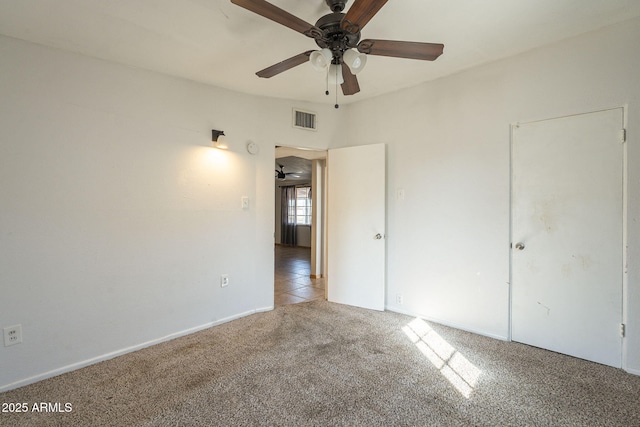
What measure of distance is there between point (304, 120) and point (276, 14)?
2147 mm

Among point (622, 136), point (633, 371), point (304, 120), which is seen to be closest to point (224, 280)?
point (304, 120)

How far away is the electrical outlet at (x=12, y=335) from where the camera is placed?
200 centimetres

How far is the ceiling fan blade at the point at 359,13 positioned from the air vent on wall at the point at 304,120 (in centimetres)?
198

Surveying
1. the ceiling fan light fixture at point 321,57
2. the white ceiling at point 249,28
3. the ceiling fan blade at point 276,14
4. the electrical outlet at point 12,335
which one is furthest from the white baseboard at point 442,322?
the electrical outlet at point 12,335

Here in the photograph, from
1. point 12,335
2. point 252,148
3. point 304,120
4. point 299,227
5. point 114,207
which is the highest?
point 304,120

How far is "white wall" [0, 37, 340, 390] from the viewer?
2.06 m

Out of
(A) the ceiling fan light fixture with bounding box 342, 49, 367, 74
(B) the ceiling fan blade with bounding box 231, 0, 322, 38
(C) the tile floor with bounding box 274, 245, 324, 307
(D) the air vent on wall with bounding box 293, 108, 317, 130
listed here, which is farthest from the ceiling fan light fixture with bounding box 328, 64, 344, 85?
(C) the tile floor with bounding box 274, 245, 324, 307

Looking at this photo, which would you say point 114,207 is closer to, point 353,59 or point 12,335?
point 12,335

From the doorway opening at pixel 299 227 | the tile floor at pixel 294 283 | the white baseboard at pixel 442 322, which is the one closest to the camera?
the white baseboard at pixel 442 322

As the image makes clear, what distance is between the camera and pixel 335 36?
5.57 ft

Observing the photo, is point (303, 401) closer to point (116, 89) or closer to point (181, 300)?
point (181, 300)

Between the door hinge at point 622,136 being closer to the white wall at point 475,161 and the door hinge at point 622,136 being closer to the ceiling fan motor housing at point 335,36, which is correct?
the white wall at point 475,161

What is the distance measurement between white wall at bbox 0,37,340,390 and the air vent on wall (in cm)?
35

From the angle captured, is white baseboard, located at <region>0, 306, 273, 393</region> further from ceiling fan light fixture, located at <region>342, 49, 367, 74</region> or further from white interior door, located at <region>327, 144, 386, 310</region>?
ceiling fan light fixture, located at <region>342, 49, 367, 74</region>
